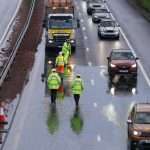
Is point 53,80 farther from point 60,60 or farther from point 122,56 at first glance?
point 122,56

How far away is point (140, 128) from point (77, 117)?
7.99 metres

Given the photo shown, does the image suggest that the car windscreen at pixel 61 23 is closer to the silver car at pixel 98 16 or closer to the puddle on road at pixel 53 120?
the silver car at pixel 98 16

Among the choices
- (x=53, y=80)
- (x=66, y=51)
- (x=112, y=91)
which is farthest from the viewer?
(x=66, y=51)

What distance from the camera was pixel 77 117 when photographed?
37781 mm

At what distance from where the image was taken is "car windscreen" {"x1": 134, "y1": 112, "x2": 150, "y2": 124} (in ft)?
101

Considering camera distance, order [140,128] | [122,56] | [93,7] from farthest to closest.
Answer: [93,7] < [122,56] < [140,128]

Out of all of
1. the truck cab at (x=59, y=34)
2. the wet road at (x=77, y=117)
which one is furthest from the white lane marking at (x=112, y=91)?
the truck cab at (x=59, y=34)

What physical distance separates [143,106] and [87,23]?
46.9 metres

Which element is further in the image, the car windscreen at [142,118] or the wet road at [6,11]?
the wet road at [6,11]

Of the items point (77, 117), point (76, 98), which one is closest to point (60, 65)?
point (76, 98)

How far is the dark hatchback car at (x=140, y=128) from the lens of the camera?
29.8 m

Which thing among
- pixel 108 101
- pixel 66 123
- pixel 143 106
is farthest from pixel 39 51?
pixel 143 106

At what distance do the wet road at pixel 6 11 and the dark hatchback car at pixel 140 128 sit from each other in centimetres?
3795

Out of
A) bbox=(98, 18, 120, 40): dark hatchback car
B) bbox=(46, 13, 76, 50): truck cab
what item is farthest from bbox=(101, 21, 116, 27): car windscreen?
bbox=(46, 13, 76, 50): truck cab
